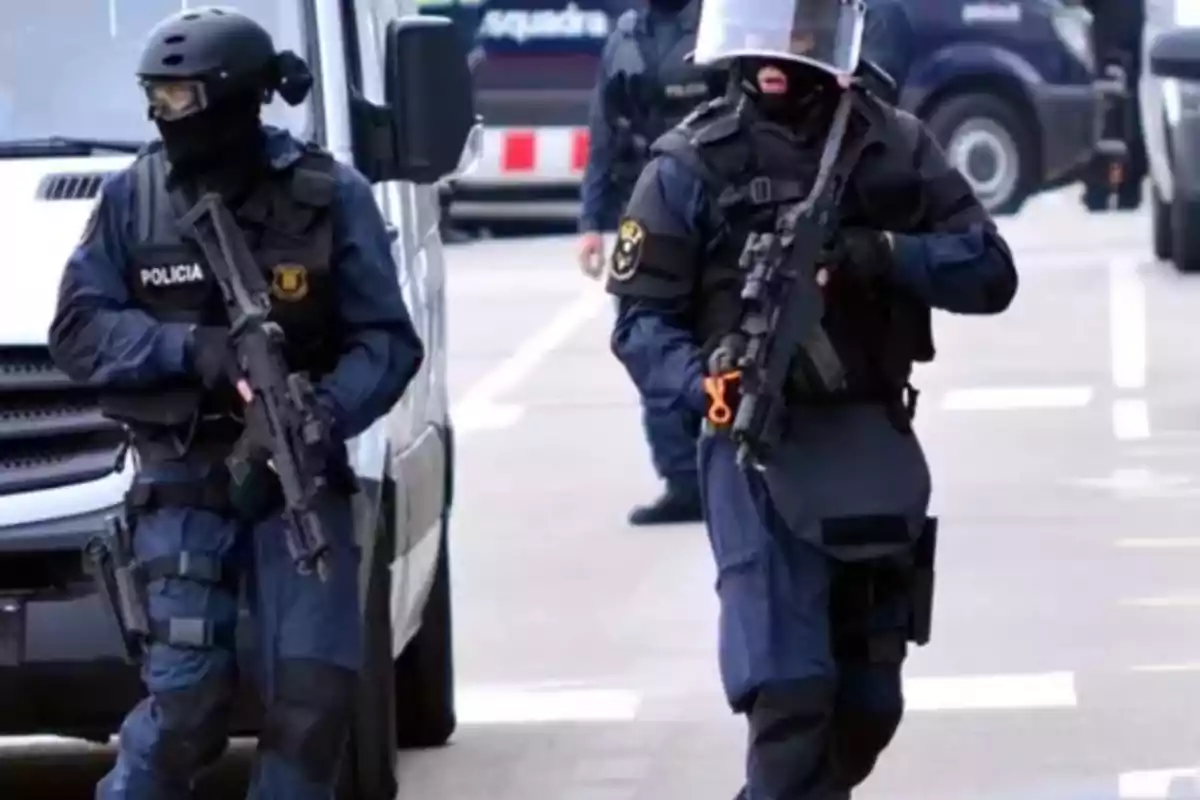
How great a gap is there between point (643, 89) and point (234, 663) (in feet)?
20.0

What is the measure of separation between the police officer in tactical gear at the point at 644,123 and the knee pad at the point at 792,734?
576 centimetres

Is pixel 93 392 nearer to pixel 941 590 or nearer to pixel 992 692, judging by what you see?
pixel 992 692

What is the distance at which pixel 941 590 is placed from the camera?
456 inches

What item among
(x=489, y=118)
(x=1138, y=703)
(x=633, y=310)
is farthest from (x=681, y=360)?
(x=489, y=118)

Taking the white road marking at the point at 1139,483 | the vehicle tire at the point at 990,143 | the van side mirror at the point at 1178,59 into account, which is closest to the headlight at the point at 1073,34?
the vehicle tire at the point at 990,143

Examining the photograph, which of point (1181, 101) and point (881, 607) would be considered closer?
point (881, 607)

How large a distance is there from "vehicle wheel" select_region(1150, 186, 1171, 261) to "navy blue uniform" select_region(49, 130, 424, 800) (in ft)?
51.5

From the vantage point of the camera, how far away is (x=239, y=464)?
21.7 ft

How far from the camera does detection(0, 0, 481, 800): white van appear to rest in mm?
7383

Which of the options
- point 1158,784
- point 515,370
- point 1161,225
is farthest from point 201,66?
point 1161,225

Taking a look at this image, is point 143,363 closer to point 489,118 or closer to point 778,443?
point 778,443

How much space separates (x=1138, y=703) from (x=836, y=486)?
3.11 m

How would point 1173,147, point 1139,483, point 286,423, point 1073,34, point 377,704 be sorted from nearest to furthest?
point 286,423 → point 377,704 → point 1139,483 → point 1173,147 → point 1073,34

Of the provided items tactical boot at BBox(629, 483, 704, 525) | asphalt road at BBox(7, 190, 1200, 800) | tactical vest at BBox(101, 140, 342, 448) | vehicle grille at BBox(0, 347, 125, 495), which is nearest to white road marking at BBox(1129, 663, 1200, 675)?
asphalt road at BBox(7, 190, 1200, 800)
